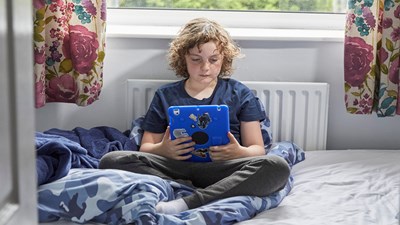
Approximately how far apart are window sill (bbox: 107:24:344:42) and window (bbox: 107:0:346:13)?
0.09 meters

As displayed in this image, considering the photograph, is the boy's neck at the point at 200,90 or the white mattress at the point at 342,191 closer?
the white mattress at the point at 342,191

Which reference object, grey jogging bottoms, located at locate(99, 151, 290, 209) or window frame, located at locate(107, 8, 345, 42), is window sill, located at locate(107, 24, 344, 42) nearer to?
window frame, located at locate(107, 8, 345, 42)

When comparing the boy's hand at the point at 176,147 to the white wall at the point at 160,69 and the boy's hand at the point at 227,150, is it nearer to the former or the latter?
the boy's hand at the point at 227,150

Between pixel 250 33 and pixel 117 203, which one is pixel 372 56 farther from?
pixel 117 203

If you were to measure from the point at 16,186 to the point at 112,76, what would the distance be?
145 cm

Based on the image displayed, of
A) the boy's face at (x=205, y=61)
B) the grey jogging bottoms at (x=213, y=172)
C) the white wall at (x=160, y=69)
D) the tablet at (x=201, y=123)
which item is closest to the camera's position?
the grey jogging bottoms at (x=213, y=172)

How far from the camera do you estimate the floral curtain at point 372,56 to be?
2.18 meters

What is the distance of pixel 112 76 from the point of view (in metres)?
2.30

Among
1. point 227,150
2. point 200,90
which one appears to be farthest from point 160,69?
point 227,150

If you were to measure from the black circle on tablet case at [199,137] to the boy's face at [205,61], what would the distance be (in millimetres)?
190

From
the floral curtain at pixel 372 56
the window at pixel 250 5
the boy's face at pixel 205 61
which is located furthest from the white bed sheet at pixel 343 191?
the window at pixel 250 5

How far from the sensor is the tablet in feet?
6.35

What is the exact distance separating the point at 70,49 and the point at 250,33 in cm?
60

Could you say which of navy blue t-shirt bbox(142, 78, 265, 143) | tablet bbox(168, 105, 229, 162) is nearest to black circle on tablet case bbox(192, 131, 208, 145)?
tablet bbox(168, 105, 229, 162)
